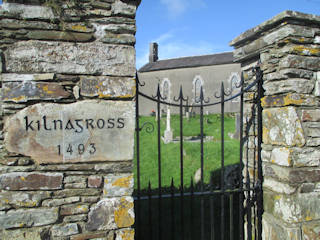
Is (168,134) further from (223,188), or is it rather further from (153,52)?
(153,52)

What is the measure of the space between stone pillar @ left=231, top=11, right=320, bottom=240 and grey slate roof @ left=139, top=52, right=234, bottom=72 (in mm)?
18404

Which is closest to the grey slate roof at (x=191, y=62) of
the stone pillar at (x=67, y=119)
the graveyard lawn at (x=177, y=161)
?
the graveyard lawn at (x=177, y=161)

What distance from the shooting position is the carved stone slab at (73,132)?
77.3 inches

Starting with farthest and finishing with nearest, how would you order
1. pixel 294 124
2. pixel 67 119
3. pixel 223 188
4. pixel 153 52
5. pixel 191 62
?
1. pixel 153 52
2. pixel 191 62
3. pixel 223 188
4. pixel 294 124
5. pixel 67 119

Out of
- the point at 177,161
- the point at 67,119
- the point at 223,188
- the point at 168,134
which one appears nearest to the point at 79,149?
the point at 67,119

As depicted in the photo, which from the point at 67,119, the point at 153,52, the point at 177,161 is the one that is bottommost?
the point at 177,161

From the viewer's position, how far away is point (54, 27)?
6.59 feet

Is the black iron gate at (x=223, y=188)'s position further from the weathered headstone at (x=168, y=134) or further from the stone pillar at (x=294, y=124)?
the weathered headstone at (x=168, y=134)

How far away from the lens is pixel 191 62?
23.0m

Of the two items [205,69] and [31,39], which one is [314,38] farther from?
[205,69]

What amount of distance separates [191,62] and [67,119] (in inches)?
867

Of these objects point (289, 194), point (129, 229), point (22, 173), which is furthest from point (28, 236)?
point (289, 194)

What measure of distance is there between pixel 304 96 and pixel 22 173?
2.88 meters

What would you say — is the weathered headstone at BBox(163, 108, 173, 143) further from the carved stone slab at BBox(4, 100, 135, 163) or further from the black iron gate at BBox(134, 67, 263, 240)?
the carved stone slab at BBox(4, 100, 135, 163)
